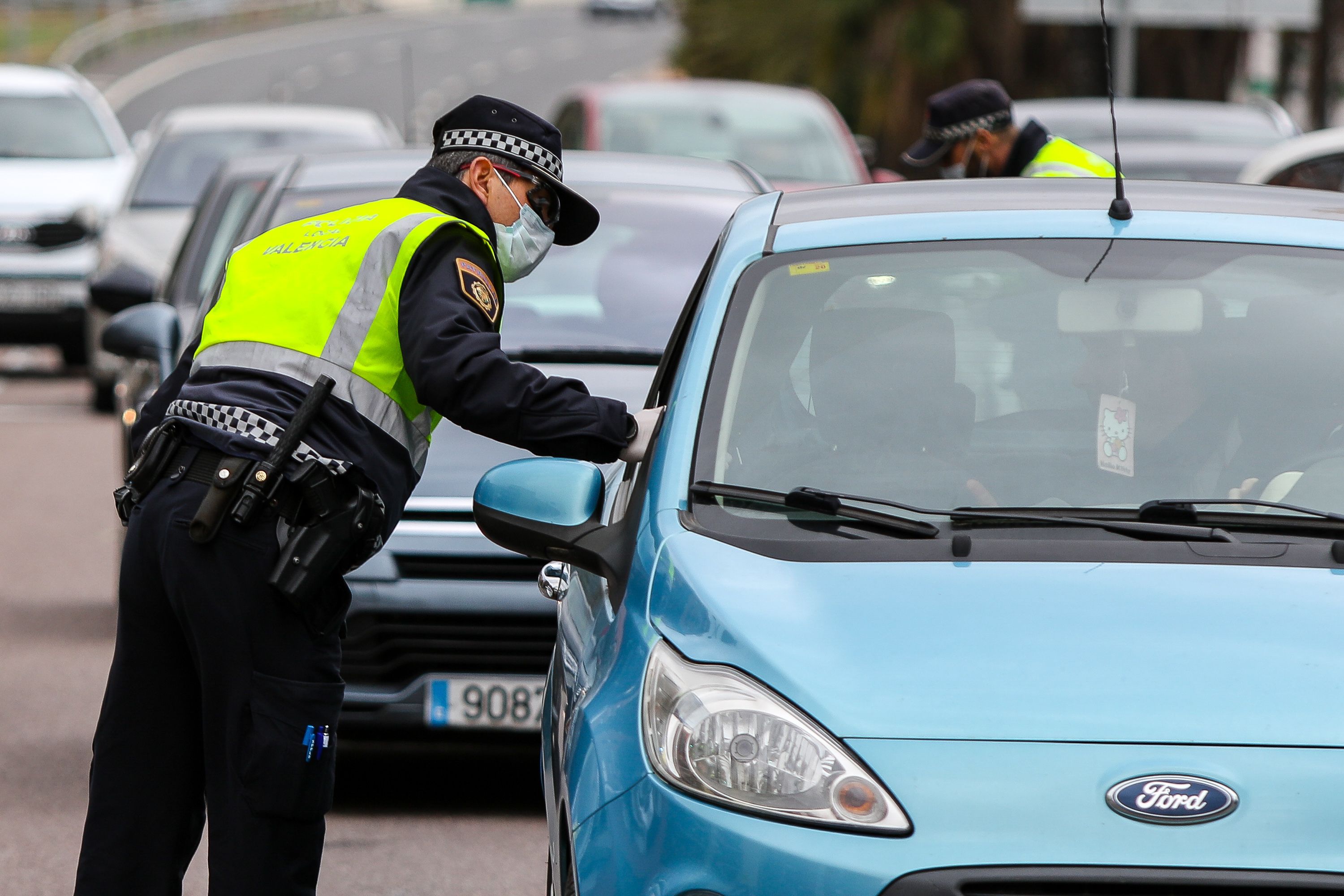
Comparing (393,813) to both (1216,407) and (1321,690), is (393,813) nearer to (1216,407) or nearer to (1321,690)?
(1216,407)

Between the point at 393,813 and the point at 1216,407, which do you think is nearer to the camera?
the point at 1216,407

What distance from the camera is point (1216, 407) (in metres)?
3.77

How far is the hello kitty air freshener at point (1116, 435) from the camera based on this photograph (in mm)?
3684

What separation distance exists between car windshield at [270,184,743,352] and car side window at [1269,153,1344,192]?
3.39 m

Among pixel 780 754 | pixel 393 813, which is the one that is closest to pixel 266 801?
pixel 780 754

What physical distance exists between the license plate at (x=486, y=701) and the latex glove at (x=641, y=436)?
1.80m

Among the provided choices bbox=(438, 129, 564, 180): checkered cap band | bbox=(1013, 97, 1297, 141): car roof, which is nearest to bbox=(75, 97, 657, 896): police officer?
bbox=(438, 129, 564, 180): checkered cap band

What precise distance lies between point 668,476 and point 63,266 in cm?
1305

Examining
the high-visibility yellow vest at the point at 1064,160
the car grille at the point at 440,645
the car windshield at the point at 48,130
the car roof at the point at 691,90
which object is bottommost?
the car grille at the point at 440,645

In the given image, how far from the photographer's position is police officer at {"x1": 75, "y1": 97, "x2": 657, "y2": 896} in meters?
3.73

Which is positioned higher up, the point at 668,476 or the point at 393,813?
the point at 668,476

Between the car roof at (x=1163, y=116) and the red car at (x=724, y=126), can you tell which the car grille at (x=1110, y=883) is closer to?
the red car at (x=724, y=126)

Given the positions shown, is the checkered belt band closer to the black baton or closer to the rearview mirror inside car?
the black baton

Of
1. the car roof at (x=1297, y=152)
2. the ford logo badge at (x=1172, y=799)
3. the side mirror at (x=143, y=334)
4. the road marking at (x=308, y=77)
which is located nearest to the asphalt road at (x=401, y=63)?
the road marking at (x=308, y=77)
